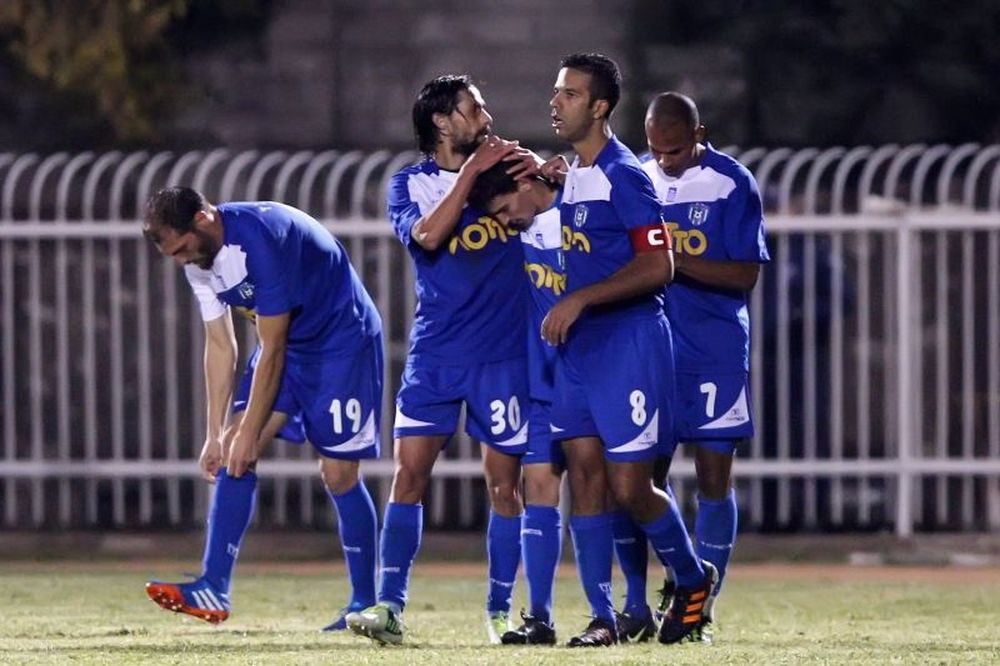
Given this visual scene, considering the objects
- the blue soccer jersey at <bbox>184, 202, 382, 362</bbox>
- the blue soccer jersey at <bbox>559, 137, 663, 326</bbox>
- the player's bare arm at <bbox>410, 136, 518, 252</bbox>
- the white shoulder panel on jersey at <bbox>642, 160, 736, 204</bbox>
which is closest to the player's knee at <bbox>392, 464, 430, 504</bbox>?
the blue soccer jersey at <bbox>184, 202, 382, 362</bbox>

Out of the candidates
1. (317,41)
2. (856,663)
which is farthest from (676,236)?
(317,41)

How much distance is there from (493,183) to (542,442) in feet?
2.95

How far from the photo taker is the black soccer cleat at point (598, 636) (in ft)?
26.5

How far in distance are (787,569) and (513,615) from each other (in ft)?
9.73

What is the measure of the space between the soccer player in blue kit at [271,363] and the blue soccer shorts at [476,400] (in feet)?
1.44

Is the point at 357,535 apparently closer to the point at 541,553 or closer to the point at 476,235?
the point at 541,553

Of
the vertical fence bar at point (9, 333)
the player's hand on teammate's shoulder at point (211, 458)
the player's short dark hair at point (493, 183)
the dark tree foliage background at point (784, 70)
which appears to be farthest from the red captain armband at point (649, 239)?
the dark tree foliage background at point (784, 70)

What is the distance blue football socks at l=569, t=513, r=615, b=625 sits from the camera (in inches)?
321

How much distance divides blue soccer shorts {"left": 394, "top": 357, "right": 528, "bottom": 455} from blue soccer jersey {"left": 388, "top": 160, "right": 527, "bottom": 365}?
0.04 metres

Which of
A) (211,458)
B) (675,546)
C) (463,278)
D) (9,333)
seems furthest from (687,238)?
(9,333)

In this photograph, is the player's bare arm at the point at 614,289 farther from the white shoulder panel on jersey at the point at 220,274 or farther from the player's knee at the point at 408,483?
the white shoulder panel on jersey at the point at 220,274

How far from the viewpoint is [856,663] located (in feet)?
25.3

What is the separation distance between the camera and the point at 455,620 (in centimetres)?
977

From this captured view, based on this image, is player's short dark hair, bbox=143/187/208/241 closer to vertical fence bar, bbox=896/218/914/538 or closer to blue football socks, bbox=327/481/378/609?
blue football socks, bbox=327/481/378/609
